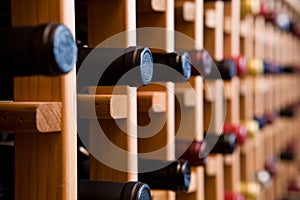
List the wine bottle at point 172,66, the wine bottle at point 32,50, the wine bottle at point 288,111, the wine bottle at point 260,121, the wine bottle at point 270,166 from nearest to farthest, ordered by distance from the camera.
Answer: the wine bottle at point 32,50 → the wine bottle at point 172,66 → the wine bottle at point 260,121 → the wine bottle at point 270,166 → the wine bottle at point 288,111

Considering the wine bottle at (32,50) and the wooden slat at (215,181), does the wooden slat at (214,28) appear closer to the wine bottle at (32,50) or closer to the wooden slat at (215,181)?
the wooden slat at (215,181)

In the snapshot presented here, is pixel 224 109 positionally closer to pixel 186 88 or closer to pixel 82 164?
pixel 186 88

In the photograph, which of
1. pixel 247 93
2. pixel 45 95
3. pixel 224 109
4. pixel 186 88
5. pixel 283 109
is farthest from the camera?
pixel 283 109

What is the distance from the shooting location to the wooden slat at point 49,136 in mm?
506

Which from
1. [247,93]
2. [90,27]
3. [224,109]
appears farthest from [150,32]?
[247,93]

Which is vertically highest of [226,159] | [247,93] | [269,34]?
[269,34]

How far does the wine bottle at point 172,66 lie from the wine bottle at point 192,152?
223mm

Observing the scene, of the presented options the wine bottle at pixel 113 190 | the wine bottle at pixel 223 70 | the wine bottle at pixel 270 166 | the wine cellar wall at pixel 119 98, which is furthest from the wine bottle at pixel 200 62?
the wine bottle at pixel 270 166

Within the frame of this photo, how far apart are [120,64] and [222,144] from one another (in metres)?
0.42

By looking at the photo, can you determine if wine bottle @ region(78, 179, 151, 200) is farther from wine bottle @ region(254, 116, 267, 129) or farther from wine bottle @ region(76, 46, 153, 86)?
wine bottle @ region(254, 116, 267, 129)

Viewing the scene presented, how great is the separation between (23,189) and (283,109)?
149 cm

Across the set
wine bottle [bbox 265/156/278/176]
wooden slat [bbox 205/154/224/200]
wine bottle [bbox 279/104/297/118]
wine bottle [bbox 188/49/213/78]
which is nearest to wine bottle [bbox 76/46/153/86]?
wine bottle [bbox 188/49/213/78]

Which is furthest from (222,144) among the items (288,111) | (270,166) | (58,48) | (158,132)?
(288,111)

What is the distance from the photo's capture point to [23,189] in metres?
0.53
